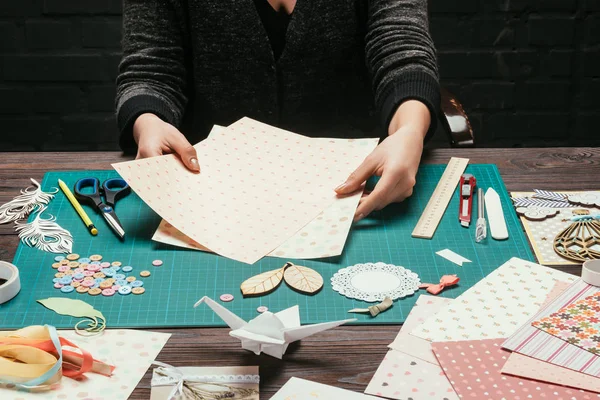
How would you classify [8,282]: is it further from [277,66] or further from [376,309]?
[277,66]

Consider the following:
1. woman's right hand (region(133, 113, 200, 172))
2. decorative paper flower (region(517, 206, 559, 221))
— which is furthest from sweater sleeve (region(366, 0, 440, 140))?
woman's right hand (region(133, 113, 200, 172))

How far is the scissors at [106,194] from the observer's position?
1.15 m

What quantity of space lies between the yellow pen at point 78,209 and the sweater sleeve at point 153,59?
18 centimetres

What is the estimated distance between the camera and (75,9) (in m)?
2.34

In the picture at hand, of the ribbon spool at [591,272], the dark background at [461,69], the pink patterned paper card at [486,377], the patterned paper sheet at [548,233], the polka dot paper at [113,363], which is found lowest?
the dark background at [461,69]

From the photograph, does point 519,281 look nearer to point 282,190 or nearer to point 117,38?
point 282,190

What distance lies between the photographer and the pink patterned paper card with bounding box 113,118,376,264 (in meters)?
1.09

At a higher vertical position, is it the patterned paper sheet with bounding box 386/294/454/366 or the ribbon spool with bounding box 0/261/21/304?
the patterned paper sheet with bounding box 386/294/454/366

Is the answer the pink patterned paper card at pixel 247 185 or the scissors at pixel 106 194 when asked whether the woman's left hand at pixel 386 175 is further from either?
the scissors at pixel 106 194

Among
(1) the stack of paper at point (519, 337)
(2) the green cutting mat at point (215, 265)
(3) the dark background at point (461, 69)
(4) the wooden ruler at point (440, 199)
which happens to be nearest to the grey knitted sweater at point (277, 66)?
(4) the wooden ruler at point (440, 199)

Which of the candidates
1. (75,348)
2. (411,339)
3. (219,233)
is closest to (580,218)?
(411,339)

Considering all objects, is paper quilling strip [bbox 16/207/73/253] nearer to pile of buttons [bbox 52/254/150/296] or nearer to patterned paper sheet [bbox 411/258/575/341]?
pile of buttons [bbox 52/254/150/296]

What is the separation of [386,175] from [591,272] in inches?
13.9

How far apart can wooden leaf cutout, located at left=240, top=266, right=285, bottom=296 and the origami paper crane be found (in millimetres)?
103
